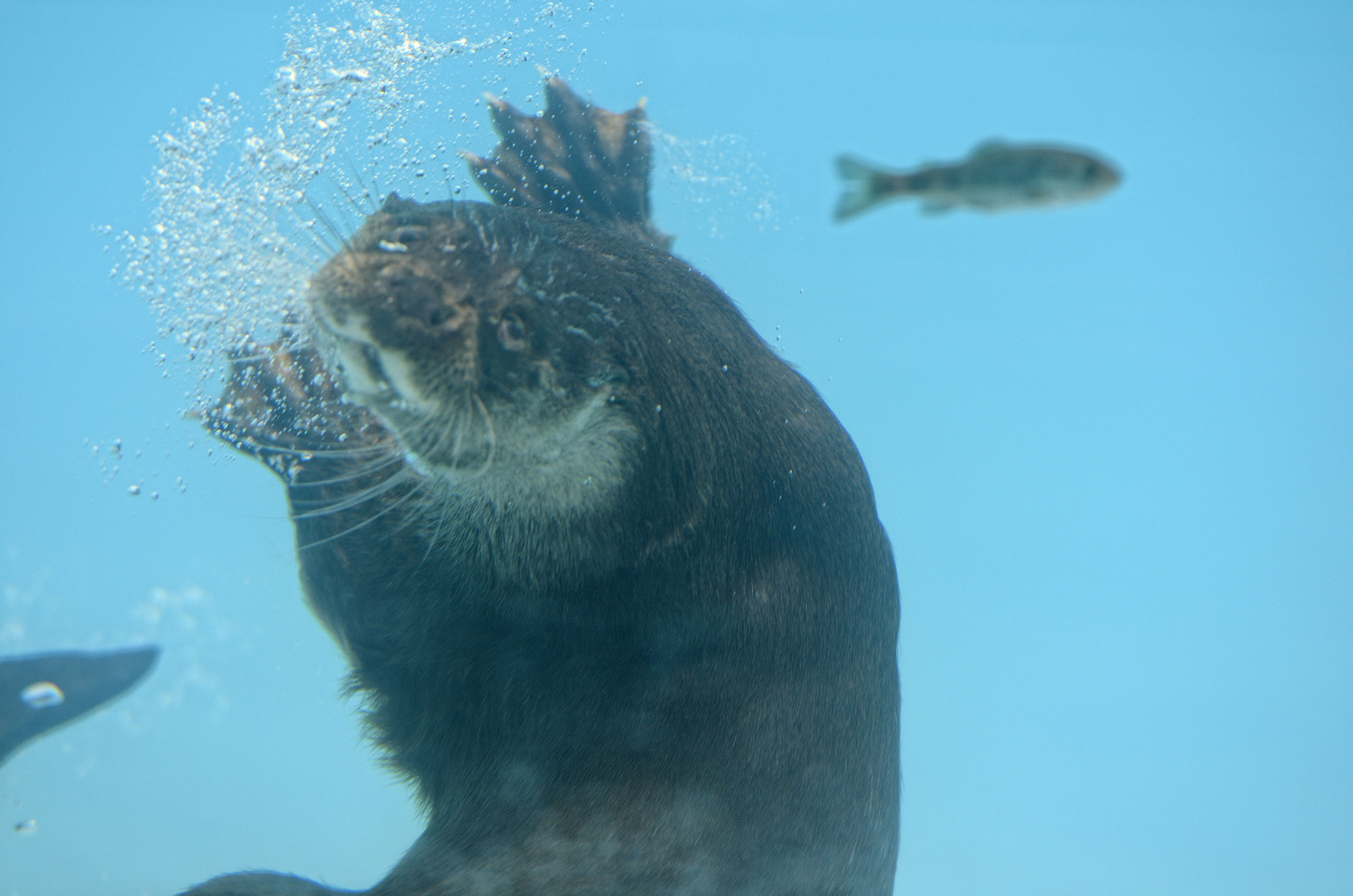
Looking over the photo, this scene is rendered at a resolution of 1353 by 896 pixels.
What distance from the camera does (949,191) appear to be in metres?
1.50

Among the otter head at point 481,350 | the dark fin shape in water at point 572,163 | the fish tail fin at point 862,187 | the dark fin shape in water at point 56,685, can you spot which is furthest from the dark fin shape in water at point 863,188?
the dark fin shape in water at point 56,685

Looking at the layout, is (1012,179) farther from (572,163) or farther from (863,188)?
(572,163)

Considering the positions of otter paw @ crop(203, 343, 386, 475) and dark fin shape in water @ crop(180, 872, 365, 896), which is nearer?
dark fin shape in water @ crop(180, 872, 365, 896)

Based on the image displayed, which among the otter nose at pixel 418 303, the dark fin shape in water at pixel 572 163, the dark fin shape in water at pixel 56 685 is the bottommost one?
the dark fin shape in water at pixel 56 685

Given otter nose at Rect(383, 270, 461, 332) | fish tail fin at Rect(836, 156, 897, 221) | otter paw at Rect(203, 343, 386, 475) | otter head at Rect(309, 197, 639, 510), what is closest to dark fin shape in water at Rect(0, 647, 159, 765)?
otter paw at Rect(203, 343, 386, 475)

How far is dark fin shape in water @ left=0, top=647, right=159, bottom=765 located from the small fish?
4144mm

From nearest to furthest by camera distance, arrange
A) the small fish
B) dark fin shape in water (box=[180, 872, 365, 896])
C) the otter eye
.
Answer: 1. the small fish
2. the otter eye
3. dark fin shape in water (box=[180, 872, 365, 896])

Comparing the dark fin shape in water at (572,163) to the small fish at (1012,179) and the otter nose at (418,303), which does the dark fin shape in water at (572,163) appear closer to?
the otter nose at (418,303)

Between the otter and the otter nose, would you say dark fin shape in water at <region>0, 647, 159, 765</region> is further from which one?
the otter nose

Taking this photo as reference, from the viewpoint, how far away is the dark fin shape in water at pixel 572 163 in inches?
148

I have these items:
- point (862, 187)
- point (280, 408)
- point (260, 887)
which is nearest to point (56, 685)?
point (280, 408)

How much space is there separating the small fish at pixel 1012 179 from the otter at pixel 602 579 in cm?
104

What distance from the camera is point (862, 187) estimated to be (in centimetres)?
167

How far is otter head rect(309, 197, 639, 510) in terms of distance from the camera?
78.2 inches
